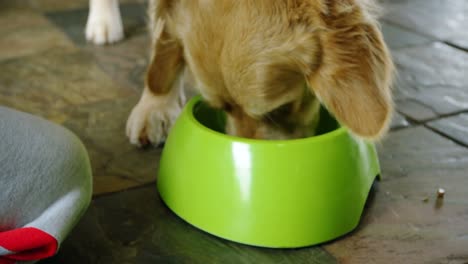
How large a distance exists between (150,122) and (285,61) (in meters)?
0.62

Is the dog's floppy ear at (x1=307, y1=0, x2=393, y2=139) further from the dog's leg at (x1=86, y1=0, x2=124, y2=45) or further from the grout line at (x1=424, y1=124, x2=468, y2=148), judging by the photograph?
the dog's leg at (x1=86, y1=0, x2=124, y2=45)

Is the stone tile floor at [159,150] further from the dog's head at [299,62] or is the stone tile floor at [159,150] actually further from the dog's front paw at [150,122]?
the dog's head at [299,62]

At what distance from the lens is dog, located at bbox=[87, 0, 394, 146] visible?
1.36 m

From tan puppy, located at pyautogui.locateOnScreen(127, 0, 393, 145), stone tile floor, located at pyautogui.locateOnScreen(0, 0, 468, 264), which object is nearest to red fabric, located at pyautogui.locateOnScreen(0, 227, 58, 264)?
stone tile floor, located at pyautogui.locateOnScreen(0, 0, 468, 264)

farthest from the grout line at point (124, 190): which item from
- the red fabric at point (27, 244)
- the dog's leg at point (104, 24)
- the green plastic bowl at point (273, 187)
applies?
the dog's leg at point (104, 24)

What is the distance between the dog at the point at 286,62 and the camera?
136cm

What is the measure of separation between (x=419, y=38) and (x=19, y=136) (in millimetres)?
2312

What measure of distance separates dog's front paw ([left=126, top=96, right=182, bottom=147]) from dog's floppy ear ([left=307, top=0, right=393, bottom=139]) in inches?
27.5

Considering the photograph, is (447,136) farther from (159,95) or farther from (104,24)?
(104,24)

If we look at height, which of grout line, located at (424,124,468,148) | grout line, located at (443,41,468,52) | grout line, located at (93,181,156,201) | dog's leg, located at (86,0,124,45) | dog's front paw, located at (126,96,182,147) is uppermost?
grout line, located at (93,181,156,201)

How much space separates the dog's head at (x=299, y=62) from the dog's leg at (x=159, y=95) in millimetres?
250

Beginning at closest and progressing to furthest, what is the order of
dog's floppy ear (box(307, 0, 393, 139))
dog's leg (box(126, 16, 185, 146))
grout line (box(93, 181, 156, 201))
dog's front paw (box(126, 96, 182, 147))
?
1. dog's floppy ear (box(307, 0, 393, 139))
2. grout line (box(93, 181, 156, 201))
3. dog's leg (box(126, 16, 185, 146))
4. dog's front paw (box(126, 96, 182, 147))

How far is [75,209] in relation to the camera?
125 cm

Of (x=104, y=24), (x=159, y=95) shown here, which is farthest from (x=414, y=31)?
(x=159, y=95)
